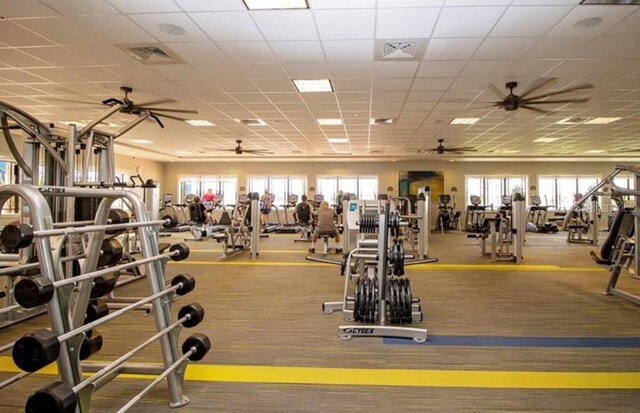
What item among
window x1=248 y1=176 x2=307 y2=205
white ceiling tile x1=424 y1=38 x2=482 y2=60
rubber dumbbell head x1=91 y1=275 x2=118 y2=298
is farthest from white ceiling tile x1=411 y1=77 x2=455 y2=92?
window x1=248 y1=176 x2=307 y2=205

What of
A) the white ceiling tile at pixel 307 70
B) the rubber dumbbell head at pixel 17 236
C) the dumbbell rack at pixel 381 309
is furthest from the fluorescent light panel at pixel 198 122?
the rubber dumbbell head at pixel 17 236

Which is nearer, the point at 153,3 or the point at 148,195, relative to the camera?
the point at 153,3

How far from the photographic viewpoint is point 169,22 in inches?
150

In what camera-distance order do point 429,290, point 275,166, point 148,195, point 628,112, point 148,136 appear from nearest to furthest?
point 429,290 < point 148,195 < point 628,112 < point 148,136 < point 275,166

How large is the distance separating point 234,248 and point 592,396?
665 cm

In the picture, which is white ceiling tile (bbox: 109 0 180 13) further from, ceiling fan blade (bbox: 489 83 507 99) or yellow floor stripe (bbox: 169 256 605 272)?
ceiling fan blade (bbox: 489 83 507 99)

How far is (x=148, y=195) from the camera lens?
565cm

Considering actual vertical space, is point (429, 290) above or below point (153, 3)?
below

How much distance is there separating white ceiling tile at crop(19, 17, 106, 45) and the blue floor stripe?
4.46 meters

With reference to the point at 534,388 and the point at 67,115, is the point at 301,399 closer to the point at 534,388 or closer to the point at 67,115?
the point at 534,388

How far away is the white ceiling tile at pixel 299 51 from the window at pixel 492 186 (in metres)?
12.2

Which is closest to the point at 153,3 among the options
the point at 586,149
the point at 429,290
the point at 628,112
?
the point at 429,290

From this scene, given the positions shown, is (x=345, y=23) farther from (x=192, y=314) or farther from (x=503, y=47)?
(x=192, y=314)

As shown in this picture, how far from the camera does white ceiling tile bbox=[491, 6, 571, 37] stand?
137 inches
